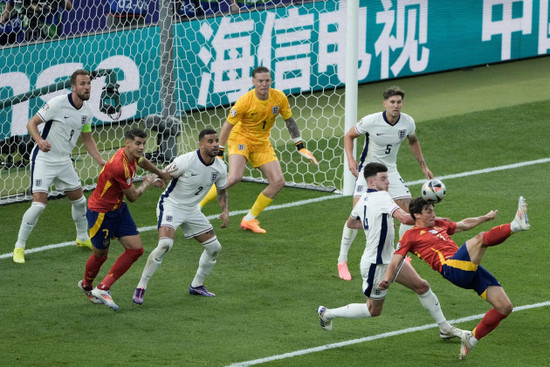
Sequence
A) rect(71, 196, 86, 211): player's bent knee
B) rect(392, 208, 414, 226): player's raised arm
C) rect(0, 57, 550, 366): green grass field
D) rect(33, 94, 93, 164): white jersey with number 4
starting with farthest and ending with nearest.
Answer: rect(71, 196, 86, 211): player's bent knee → rect(33, 94, 93, 164): white jersey with number 4 → rect(392, 208, 414, 226): player's raised arm → rect(0, 57, 550, 366): green grass field

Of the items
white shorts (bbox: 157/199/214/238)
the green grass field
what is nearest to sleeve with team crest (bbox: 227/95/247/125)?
the green grass field

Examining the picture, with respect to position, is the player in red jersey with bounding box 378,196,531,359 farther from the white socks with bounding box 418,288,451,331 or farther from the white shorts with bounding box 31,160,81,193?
the white shorts with bounding box 31,160,81,193

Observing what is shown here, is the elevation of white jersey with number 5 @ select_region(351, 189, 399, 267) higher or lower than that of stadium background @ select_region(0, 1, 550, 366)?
higher

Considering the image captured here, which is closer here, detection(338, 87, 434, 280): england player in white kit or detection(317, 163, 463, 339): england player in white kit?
detection(317, 163, 463, 339): england player in white kit

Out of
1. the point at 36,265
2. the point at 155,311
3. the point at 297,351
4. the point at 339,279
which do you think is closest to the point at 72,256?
the point at 36,265

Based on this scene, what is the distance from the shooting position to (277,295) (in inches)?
411

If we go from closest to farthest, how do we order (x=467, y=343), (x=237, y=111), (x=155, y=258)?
1. (x=467, y=343)
2. (x=155, y=258)
3. (x=237, y=111)

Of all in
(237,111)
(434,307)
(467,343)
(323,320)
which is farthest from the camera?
(237,111)

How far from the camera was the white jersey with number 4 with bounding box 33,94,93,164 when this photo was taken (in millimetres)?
11688

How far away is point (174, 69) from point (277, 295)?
6280 mm

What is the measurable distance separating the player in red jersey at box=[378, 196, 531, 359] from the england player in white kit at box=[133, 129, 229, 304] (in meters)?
2.19

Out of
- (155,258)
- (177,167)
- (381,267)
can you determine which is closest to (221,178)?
(177,167)

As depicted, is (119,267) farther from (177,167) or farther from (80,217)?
(80,217)

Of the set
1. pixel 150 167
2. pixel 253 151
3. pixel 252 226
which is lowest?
pixel 252 226
